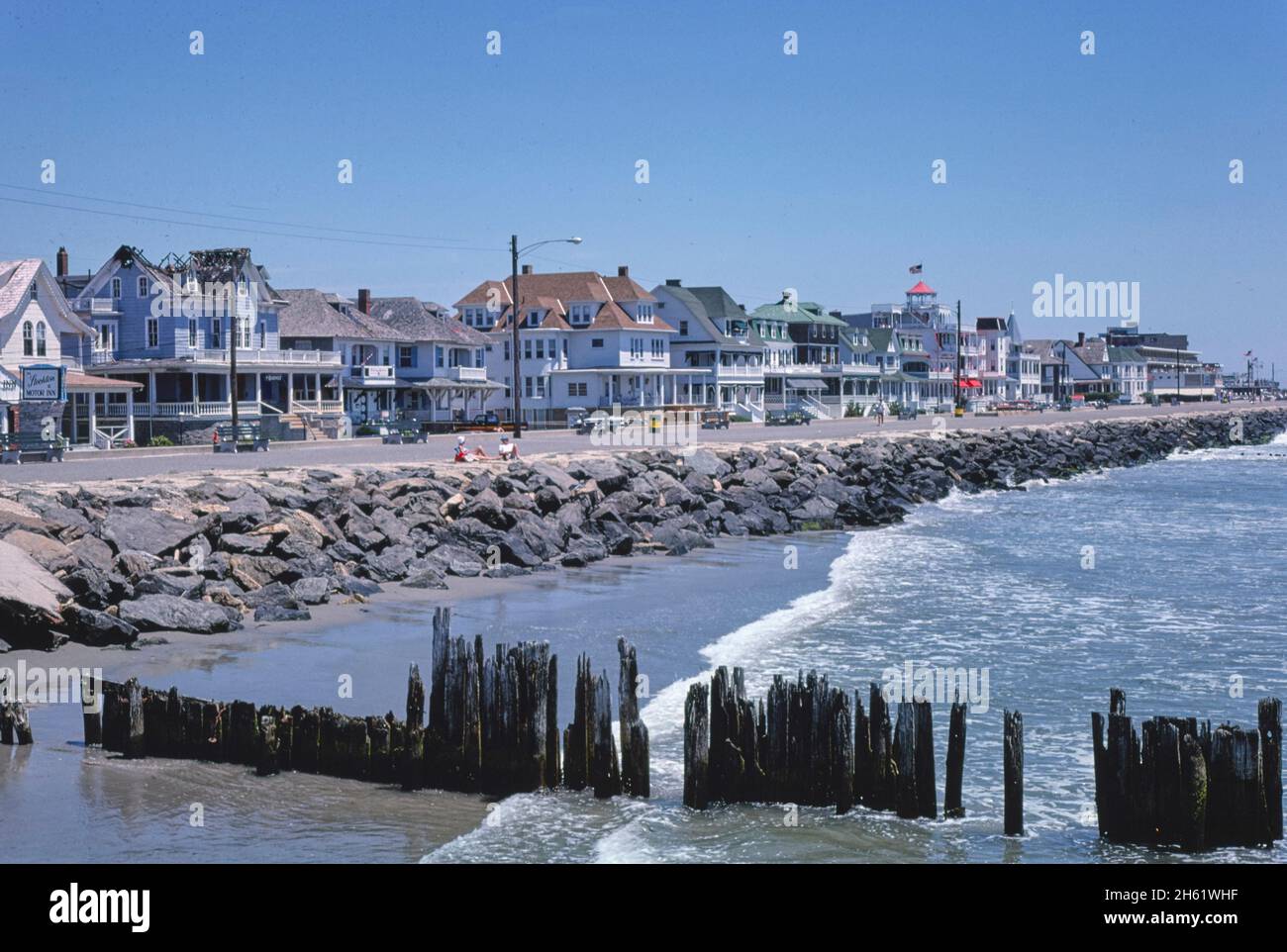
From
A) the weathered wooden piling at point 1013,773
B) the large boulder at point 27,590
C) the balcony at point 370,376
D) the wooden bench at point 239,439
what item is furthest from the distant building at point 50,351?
the weathered wooden piling at point 1013,773

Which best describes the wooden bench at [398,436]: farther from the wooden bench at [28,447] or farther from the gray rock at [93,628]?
the gray rock at [93,628]

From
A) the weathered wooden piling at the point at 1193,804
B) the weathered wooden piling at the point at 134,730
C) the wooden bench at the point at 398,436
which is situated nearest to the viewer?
the weathered wooden piling at the point at 1193,804

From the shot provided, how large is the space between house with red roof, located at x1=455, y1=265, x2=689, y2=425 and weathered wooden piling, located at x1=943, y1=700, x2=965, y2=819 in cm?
7584

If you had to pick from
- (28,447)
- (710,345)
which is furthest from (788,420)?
(28,447)

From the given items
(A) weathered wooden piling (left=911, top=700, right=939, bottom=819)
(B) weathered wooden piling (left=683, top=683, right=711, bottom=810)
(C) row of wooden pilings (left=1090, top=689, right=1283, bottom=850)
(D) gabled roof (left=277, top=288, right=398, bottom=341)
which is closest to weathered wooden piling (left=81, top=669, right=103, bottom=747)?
(B) weathered wooden piling (left=683, top=683, right=711, bottom=810)

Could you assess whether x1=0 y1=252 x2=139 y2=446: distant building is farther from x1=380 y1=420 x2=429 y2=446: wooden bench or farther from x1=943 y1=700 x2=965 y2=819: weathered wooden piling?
x1=943 y1=700 x2=965 y2=819: weathered wooden piling

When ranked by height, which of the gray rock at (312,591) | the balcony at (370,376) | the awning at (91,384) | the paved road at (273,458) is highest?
the balcony at (370,376)

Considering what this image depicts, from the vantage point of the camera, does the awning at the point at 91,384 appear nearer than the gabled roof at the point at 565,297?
Yes

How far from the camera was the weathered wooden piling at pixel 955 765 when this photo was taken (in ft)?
35.5

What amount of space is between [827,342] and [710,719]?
365ft

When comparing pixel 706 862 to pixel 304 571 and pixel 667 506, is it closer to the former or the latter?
pixel 304 571

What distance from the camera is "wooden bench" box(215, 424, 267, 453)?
46875 mm
